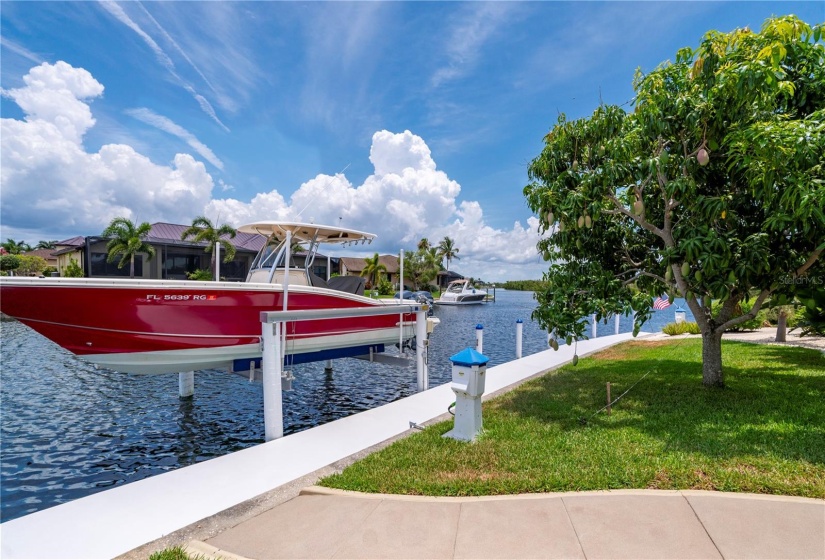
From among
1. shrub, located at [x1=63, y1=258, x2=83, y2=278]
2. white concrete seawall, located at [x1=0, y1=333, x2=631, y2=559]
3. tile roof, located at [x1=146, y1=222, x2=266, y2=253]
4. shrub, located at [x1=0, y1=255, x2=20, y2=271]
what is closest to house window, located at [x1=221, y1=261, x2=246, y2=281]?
tile roof, located at [x1=146, y1=222, x2=266, y2=253]

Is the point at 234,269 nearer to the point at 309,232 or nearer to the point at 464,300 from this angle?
the point at 464,300

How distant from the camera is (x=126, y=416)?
8672 millimetres

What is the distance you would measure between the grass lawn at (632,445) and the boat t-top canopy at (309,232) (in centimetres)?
472

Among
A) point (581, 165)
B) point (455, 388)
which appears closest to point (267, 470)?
point (455, 388)

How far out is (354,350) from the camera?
396 inches

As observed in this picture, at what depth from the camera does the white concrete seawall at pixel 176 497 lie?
371 cm

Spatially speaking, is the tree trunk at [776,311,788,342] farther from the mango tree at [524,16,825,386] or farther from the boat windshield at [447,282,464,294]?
the boat windshield at [447,282,464,294]

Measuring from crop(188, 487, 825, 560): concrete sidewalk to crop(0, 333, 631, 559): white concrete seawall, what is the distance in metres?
0.71

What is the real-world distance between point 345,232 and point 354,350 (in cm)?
266

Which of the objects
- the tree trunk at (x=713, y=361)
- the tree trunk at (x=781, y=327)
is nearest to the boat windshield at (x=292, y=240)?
the tree trunk at (x=713, y=361)

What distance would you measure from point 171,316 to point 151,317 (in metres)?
0.27

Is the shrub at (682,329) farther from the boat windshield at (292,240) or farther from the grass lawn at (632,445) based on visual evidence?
the boat windshield at (292,240)

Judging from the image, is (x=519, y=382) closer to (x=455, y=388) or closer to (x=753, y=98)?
(x=455, y=388)

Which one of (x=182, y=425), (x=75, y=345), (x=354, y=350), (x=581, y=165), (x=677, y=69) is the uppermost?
(x=677, y=69)
